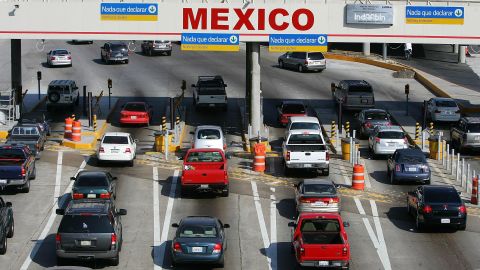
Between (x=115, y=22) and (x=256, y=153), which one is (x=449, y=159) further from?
(x=115, y=22)

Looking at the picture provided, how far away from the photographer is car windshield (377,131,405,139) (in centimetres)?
4891

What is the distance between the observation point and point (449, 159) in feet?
161

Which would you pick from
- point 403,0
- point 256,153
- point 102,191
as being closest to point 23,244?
point 102,191

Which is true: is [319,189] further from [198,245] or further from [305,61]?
[305,61]

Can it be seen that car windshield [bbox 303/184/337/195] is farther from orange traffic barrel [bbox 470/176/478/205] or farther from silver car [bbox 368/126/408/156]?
silver car [bbox 368/126/408/156]

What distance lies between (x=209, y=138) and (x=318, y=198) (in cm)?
1184

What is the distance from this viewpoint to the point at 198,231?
31906 mm

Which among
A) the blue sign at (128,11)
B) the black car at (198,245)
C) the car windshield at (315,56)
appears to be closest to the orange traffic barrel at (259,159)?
the blue sign at (128,11)

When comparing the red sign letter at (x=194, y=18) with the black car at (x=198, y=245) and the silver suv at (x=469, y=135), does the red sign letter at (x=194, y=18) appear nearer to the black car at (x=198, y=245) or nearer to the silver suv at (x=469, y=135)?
the silver suv at (x=469, y=135)

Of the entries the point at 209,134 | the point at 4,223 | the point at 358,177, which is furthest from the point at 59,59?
the point at 4,223

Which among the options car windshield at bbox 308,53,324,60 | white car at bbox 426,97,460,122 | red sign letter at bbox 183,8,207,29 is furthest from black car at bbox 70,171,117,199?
car windshield at bbox 308,53,324,60

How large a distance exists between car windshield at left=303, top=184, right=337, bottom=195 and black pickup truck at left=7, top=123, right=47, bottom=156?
15077 mm

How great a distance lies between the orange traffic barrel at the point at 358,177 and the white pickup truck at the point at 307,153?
153 cm

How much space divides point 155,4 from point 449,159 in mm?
16046
